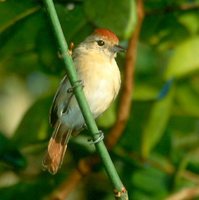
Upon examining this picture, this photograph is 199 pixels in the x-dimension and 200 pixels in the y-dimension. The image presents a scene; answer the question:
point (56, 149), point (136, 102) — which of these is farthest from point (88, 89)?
point (136, 102)

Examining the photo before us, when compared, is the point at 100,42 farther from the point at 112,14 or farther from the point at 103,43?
the point at 112,14

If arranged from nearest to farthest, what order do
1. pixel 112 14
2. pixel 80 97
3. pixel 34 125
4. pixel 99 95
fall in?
pixel 80 97 → pixel 112 14 → pixel 99 95 → pixel 34 125

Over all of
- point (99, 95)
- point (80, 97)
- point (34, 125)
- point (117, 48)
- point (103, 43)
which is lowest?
point (80, 97)

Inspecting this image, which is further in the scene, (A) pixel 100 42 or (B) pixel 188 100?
(B) pixel 188 100

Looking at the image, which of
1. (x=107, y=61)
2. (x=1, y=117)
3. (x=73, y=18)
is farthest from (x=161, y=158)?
(x=1, y=117)

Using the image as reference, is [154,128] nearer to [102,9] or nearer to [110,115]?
[110,115]

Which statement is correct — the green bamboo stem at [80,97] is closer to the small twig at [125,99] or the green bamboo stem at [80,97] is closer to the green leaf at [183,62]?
the small twig at [125,99]

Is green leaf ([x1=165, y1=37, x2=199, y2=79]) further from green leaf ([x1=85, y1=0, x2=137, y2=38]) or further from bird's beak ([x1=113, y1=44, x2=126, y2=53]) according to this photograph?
green leaf ([x1=85, y1=0, x2=137, y2=38])

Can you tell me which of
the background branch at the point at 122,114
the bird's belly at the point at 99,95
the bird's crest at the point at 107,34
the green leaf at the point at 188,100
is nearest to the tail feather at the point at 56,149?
the background branch at the point at 122,114

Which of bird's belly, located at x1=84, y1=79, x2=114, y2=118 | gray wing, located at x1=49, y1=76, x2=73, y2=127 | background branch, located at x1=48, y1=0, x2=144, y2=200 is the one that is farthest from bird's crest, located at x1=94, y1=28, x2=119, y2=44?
gray wing, located at x1=49, y1=76, x2=73, y2=127
